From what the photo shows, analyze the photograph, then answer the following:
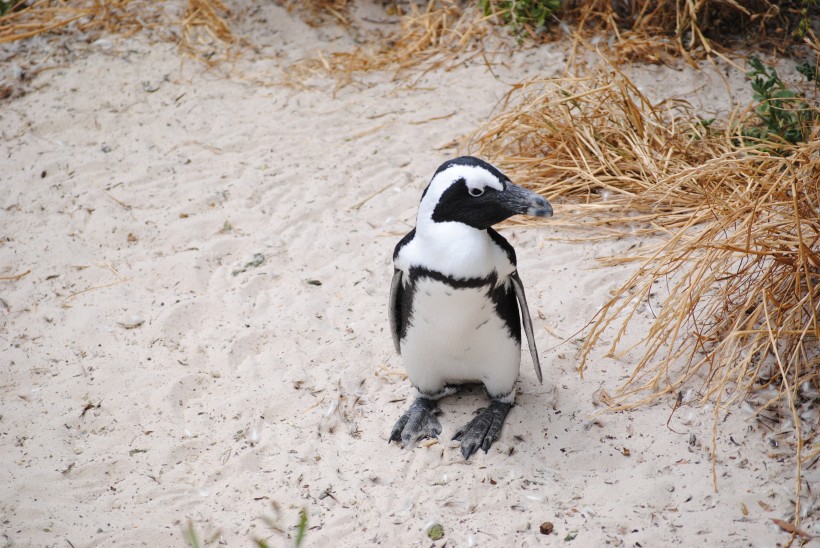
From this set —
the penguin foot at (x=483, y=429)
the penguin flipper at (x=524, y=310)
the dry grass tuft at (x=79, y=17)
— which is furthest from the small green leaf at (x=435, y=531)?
the dry grass tuft at (x=79, y=17)

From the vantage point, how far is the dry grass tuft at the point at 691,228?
95.4 inches

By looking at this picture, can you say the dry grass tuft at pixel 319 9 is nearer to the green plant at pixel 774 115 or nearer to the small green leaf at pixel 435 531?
the green plant at pixel 774 115

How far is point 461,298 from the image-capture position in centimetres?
223

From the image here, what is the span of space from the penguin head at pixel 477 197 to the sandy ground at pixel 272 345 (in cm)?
80

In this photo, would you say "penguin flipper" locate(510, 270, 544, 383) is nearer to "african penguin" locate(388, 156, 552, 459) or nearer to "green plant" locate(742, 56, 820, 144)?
"african penguin" locate(388, 156, 552, 459)

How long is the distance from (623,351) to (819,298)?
26.0 inches

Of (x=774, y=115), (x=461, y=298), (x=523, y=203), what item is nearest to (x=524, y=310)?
(x=461, y=298)

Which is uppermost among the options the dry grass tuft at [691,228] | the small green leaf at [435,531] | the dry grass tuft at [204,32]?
the dry grass tuft at [691,228]

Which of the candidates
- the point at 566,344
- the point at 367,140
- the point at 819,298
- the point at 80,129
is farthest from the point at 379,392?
the point at 80,129

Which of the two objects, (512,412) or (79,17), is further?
(79,17)

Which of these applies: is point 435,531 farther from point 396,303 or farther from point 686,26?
point 686,26

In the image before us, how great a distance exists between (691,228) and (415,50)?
2.32 metres

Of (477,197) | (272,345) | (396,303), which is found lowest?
(272,345)

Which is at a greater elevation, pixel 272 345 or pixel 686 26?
pixel 686 26
